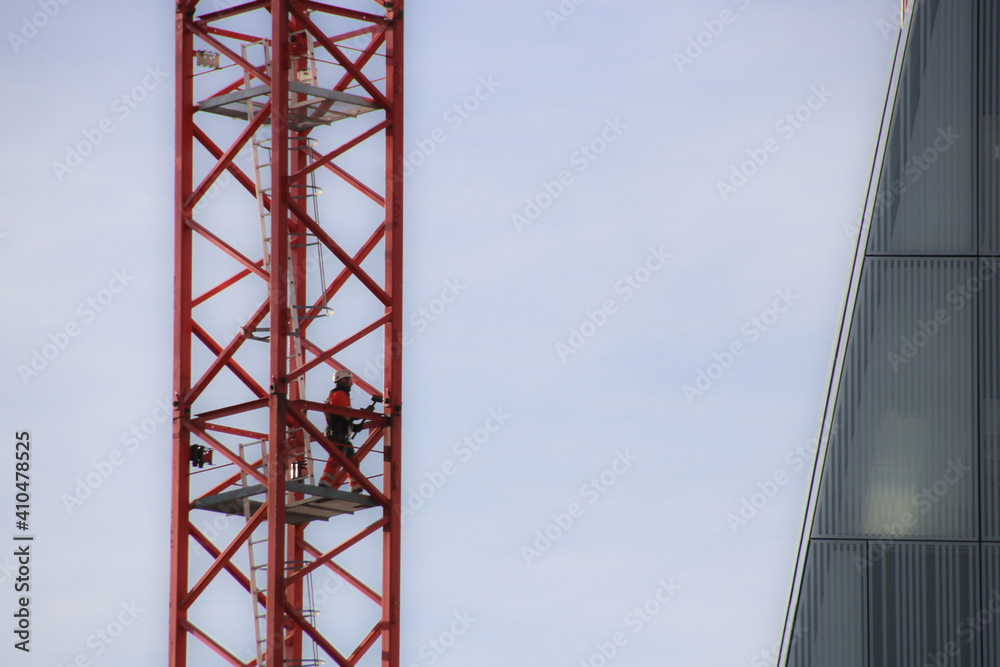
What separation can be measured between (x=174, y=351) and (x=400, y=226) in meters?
5.03

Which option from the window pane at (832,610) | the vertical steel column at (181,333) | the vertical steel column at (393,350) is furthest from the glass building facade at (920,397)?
the vertical steel column at (181,333)

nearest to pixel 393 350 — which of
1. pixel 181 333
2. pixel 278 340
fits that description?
pixel 278 340

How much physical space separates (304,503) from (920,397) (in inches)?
455

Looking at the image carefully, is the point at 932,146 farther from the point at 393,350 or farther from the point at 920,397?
the point at 393,350

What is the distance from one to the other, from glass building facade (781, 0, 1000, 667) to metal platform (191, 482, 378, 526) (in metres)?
8.90

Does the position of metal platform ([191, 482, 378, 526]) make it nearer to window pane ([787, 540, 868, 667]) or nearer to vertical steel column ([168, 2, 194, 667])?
vertical steel column ([168, 2, 194, 667])

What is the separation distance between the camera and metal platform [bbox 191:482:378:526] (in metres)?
29.0

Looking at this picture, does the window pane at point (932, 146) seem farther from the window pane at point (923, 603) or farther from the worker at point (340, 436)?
the worker at point (340, 436)

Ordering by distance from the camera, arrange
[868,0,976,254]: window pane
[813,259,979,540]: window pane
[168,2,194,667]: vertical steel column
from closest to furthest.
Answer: [813,259,979,540]: window pane < [868,0,976,254]: window pane < [168,2,194,667]: vertical steel column

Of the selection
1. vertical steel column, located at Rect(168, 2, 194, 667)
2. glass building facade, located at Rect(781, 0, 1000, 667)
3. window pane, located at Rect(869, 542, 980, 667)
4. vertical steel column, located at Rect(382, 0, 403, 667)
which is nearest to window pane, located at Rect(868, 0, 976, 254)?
glass building facade, located at Rect(781, 0, 1000, 667)

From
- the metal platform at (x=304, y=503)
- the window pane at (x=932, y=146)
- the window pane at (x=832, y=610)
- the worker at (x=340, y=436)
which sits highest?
the window pane at (x=932, y=146)

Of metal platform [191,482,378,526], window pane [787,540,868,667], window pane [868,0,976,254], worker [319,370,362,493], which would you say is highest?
window pane [868,0,976,254]

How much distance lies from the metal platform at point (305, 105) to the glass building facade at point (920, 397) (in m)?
10.5

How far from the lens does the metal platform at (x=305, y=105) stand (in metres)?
29.6
